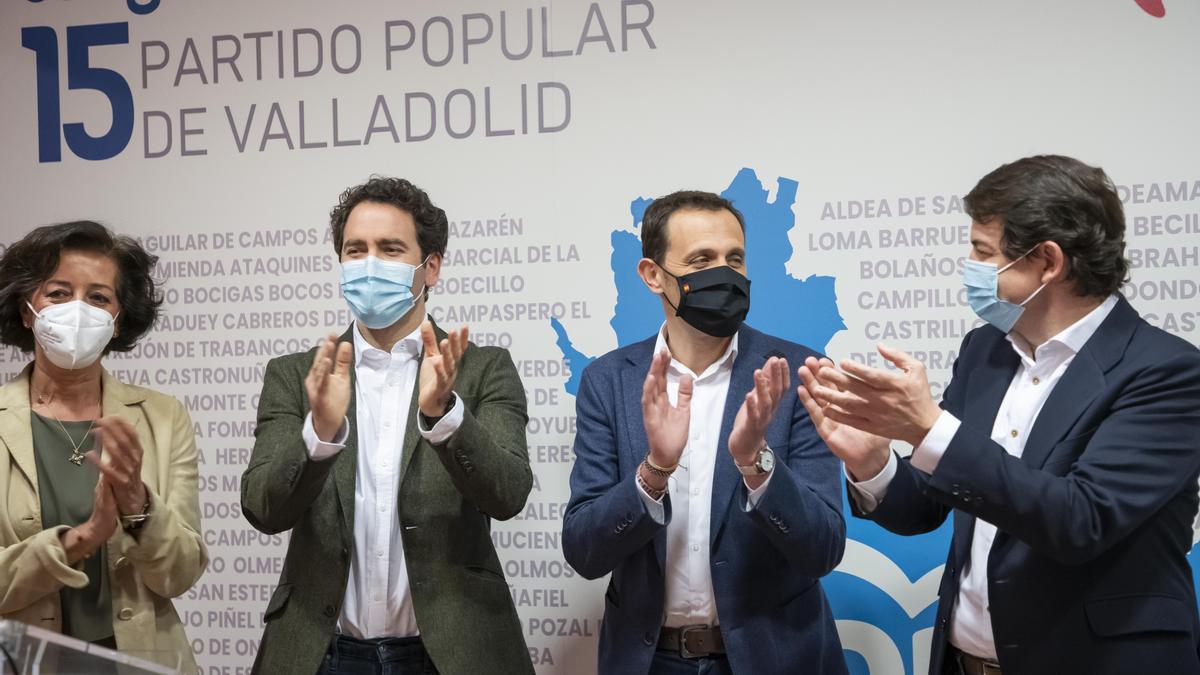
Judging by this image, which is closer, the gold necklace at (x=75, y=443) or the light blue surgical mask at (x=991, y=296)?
the light blue surgical mask at (x=991, y=296)

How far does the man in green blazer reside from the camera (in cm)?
274

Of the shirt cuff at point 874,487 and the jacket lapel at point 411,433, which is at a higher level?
the jacket lapel at point 411,433

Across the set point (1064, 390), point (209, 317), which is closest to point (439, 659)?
point (1064, 390)

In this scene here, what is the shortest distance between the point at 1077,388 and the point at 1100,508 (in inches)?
11.4

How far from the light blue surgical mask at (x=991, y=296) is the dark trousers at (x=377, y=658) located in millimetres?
1626

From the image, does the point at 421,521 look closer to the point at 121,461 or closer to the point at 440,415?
the point at 440,415

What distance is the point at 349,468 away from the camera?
9.54 feet

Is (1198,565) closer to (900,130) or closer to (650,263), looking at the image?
(900,130)

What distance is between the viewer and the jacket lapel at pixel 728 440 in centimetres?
276

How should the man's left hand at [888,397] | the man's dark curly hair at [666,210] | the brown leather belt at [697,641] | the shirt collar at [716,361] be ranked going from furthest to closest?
the man's dark curly hair at [666,210] < the shirt collar at [716,361] < the brown leather belt at [697,641] < the man's left hand at [888,397]

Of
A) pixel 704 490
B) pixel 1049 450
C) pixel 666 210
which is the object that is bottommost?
pixel 704 490

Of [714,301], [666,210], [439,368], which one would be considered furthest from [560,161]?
[439,368]

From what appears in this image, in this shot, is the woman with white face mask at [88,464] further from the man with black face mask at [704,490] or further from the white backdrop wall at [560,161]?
the man with black face mask at [704,490]

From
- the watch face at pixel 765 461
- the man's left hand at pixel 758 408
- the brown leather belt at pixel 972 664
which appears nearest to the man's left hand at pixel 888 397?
the man's left hand at pixel 758 408
